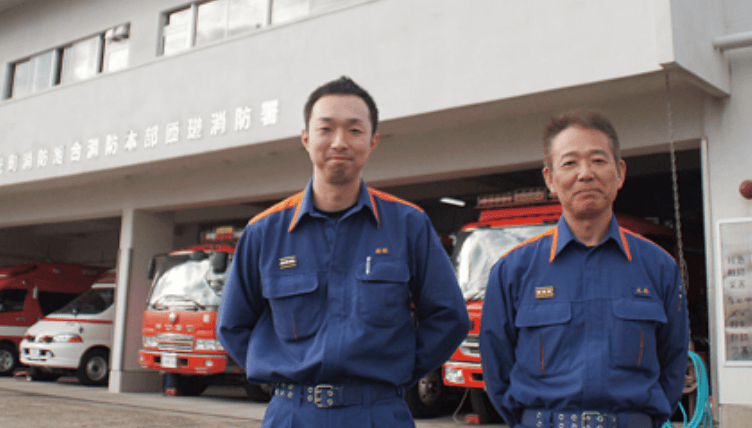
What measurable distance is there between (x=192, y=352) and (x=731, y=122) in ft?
27.0

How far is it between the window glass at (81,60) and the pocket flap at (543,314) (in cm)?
1436

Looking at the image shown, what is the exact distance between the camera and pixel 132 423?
8609 mm

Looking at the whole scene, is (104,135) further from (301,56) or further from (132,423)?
(132,423)

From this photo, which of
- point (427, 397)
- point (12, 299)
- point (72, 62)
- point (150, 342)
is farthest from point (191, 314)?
point (12, 299)

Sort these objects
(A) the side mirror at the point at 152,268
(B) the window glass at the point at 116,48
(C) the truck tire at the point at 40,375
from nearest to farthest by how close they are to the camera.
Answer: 1. (A) the side mirror at the point at 152,268
2. (B) the window glass at the point at 116,48
3. (C) the truck tire at the point at 40,375

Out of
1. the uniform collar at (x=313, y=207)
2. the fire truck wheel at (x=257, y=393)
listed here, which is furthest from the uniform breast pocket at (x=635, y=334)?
the fire truck wheel at (x=257, y=393)

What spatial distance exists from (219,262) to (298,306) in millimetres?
8703

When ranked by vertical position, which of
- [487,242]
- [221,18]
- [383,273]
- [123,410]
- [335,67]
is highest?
[221,18]

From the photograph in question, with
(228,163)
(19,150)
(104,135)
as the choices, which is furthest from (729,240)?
(19,150)

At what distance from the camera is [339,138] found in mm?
2469

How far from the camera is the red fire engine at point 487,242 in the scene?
8297mm

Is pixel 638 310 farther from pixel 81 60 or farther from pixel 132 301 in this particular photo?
pixel 81 60

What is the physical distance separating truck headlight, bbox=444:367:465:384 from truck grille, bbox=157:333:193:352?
4.61 metres

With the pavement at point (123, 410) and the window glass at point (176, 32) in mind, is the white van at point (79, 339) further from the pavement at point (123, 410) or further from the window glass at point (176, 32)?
the window glass at point (176, 32)
